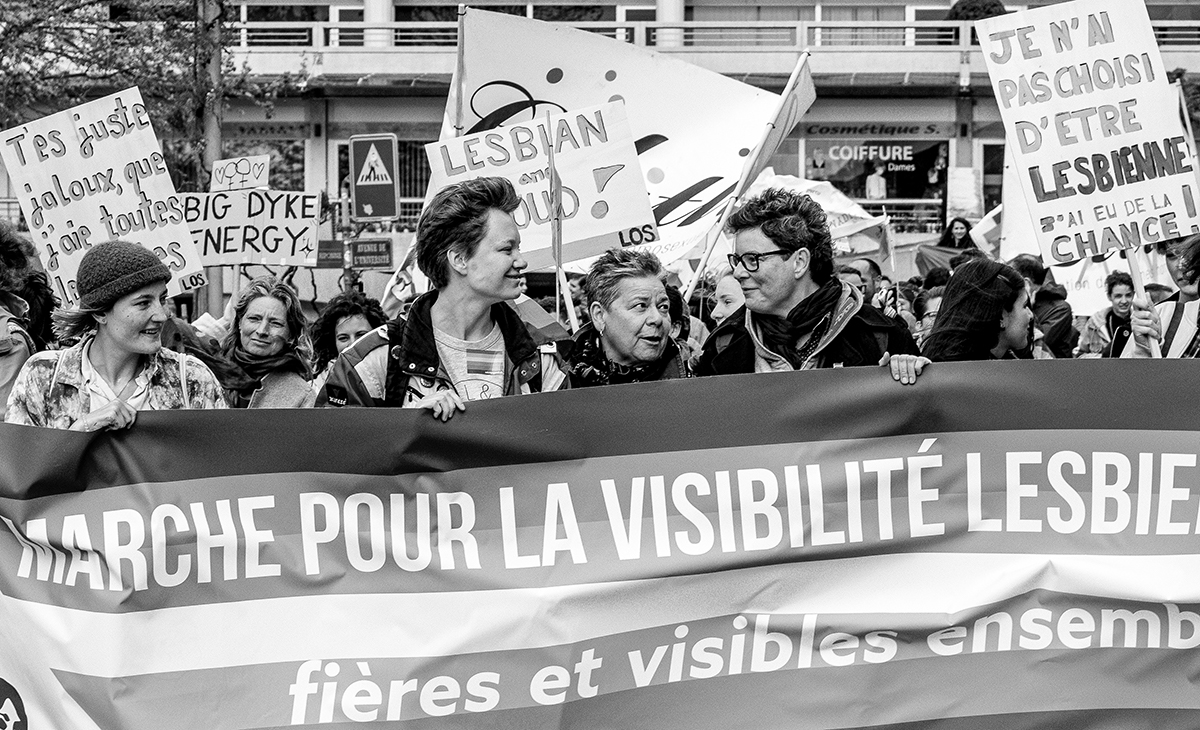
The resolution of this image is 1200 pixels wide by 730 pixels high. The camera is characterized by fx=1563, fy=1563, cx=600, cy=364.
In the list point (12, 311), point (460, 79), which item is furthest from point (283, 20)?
point (12, 311)

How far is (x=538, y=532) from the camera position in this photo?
151 inches

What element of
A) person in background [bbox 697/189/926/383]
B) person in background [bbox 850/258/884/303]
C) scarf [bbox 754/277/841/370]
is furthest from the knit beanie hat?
person in background [bbox 850/258/884/303]

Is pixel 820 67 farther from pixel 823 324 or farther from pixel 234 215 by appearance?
pixel 823 324

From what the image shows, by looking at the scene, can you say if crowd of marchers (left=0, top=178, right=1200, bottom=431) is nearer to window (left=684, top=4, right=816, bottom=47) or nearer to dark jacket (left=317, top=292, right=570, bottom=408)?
dark jacket (left=317, top=292, right=570, bottom=408)

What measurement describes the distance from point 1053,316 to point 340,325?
13.8 feet

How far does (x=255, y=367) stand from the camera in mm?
6262

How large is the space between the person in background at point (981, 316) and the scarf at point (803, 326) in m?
0.67

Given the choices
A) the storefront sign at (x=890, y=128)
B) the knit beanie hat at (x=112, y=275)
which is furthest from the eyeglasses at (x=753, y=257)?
the storefront sign at (x=890, y=128)

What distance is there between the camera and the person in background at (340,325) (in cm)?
720

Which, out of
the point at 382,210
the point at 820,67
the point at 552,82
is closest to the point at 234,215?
the point at 552,82

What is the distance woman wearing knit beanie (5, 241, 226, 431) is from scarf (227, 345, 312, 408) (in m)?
1.79

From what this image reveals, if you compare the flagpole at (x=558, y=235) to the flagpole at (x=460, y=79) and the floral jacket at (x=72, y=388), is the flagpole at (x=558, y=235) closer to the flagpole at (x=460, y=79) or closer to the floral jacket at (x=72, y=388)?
the flagpole at (x=460, y=79)

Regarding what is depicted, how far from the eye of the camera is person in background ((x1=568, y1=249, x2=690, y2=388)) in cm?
485

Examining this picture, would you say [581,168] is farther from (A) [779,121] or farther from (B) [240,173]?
(B) [240,173]
